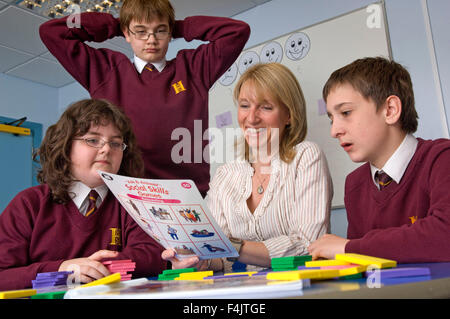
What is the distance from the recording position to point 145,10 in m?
1.47

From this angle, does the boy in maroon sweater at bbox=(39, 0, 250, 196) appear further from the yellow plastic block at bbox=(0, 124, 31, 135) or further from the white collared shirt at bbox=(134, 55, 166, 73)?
the yellow plastic block at bbox=(0, 124, 31, 135)

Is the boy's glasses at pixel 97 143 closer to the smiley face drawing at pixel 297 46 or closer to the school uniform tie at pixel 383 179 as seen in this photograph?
the school uniform tie at pixel 383 179

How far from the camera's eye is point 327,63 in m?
2.56

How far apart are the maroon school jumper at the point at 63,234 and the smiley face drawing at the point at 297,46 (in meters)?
1.90

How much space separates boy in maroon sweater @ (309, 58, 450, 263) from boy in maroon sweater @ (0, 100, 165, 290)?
0.57 metres

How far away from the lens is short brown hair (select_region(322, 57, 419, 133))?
3.72 feet

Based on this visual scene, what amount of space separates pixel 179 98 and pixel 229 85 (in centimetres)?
152

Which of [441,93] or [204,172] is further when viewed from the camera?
[441,93]

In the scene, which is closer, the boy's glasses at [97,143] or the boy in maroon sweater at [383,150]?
the boy in maroon sweater at [383,150]

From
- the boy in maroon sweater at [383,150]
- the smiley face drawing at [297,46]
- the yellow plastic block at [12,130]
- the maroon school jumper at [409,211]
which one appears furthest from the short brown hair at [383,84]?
the yellow plastic block at [12,130]

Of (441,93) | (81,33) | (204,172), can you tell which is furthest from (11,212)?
(441,93)

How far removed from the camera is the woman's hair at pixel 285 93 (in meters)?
1.44

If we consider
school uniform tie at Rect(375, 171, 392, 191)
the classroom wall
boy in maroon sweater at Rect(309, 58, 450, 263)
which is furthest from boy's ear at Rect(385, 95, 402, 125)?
the classroom wall
